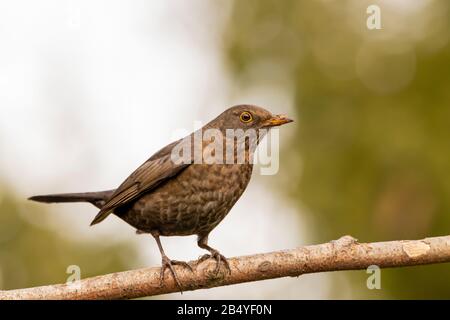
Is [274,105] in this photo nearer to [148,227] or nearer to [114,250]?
[114,250]

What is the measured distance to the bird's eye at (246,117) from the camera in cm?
650

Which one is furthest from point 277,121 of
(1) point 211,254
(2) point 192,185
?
(1) point 211,254

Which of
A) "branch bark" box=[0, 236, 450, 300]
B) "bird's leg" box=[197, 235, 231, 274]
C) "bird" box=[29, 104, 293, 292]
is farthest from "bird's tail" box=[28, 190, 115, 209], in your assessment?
"branch bark" box=[0, 236, 450, 300]

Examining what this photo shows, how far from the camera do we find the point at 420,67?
13.4 metres

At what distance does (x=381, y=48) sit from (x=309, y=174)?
3.26 metres

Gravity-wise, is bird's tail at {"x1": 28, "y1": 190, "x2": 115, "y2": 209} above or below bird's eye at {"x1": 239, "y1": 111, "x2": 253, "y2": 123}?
below

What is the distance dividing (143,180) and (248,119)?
1.10 meters

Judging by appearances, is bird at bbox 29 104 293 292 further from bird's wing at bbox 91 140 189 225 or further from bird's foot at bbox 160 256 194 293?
bird's foot at bbox 160 256 194 293

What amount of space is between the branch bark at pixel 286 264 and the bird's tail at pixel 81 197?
1.57m

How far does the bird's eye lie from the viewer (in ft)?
21.3

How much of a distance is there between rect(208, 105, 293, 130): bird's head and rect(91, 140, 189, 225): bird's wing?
0.56 meters

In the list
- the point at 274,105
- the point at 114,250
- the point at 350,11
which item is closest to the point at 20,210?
the point at 114,250

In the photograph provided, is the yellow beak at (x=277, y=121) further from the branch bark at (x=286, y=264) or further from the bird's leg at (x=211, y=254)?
the branch bark at (x=286, y=264)

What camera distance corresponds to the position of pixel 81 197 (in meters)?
6.72
